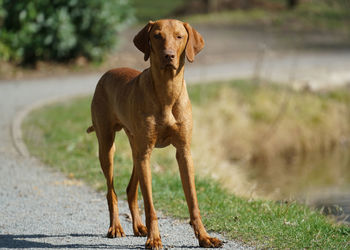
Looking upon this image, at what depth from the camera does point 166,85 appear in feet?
16.1

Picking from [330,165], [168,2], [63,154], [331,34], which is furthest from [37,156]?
[168,2]

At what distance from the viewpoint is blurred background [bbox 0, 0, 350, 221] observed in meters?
11.1

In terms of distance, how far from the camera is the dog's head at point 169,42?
15.2 feet

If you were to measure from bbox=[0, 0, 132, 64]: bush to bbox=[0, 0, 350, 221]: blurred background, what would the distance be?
28mm

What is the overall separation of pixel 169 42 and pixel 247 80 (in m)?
10.1

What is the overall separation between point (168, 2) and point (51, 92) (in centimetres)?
2622

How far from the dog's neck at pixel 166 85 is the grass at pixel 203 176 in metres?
1.44

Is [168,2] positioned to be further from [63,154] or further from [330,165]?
[63,154]

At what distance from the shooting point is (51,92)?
46.1 feet

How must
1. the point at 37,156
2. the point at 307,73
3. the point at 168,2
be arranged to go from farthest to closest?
the point at 168,2 → the point at 307,73 → the point at 37,156

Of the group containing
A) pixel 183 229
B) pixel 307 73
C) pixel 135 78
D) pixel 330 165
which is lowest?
pixel 330 165

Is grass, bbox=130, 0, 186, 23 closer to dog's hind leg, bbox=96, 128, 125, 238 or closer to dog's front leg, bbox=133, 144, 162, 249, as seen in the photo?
dog's hind leg, bbox=96, 128, 125, 238

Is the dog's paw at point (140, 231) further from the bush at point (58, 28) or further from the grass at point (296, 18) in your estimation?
the grass at point (296, 18)

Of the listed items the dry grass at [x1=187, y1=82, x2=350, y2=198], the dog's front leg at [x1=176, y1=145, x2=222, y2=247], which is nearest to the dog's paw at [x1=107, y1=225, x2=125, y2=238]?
the dog's front leg at [x1=176, y1=145, x2=222, y2=247]
